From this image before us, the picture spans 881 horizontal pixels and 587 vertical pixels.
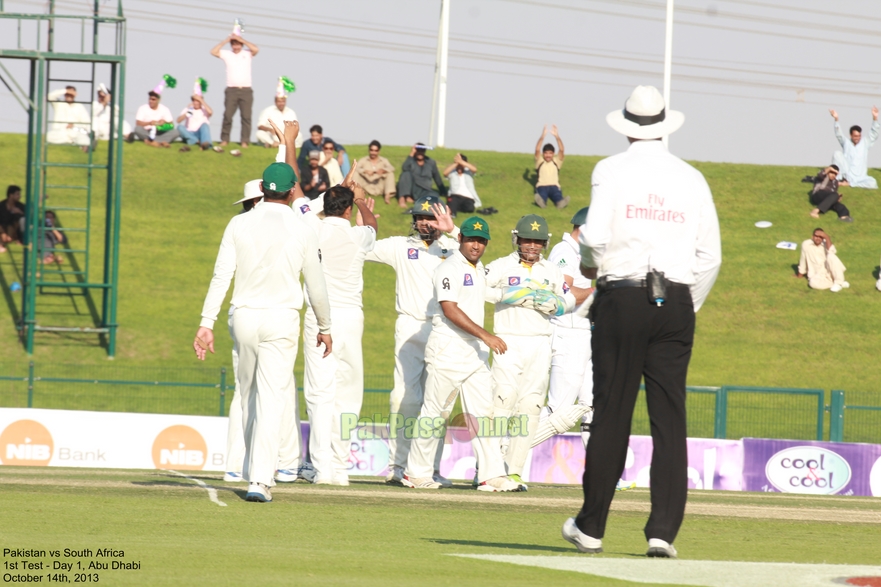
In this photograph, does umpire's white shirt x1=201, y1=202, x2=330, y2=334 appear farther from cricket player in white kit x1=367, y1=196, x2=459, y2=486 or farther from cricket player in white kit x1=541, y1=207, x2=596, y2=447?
cricket player in white kit x1=541, y1=207, x2=596, y2=447

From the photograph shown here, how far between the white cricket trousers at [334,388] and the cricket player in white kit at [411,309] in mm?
460

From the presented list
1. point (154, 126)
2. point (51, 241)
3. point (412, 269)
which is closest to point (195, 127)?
point (154, 126)

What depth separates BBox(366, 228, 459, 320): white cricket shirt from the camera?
475 inches

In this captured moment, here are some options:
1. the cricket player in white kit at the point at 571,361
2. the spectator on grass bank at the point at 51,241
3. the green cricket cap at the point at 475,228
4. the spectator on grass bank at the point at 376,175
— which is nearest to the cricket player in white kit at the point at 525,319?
the green cricket cap at the point at 475,228

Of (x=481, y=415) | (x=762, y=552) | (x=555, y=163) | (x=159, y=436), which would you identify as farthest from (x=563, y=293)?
(x=555, y=163)

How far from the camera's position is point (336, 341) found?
11375mm

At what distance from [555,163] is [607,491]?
27.7 meters

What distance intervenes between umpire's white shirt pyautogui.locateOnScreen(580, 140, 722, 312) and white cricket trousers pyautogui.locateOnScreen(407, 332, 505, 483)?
506 cm

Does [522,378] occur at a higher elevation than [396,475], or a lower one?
higher

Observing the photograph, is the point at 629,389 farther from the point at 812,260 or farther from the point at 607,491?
the point at 812,260

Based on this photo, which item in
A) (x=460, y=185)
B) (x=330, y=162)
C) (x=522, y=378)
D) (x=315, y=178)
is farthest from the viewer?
(x=460, y=185)

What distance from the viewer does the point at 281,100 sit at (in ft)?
98.2

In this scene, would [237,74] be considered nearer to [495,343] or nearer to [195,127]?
[195,127]

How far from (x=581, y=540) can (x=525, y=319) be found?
18.1 ft
